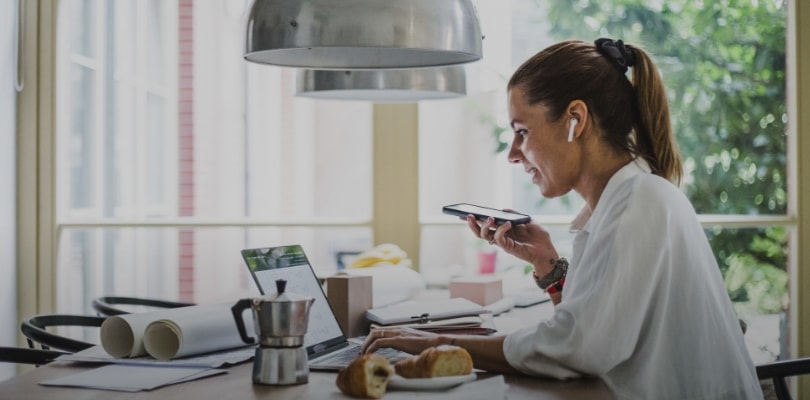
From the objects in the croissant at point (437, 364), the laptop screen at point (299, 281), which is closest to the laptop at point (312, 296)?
the laptop screen at point (299, 281)

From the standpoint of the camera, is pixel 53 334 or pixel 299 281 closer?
pixel 299 281

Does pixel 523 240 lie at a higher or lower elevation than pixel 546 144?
lower

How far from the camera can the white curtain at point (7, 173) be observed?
4285 millimetres

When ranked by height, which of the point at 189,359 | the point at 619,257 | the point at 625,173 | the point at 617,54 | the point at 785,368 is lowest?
Answer: the point at 785,368

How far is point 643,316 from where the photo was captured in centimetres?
189

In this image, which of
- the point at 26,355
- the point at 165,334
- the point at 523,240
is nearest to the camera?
→ the point at 165,334

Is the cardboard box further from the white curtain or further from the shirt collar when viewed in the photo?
the white curtain

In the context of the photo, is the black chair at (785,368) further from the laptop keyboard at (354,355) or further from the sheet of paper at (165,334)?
the sheet of paper at (165,334)

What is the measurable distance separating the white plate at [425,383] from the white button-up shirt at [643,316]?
174 millimetres

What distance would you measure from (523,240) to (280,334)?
1091 millimetres

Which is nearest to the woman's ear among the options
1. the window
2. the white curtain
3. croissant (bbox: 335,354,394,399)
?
croissant (bbox: 335,354,394,399)

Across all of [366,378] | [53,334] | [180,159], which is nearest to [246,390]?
[366,378]

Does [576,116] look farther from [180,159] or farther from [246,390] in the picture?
[180,159]

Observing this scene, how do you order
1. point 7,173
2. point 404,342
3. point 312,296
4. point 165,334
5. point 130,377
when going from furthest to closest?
point 7,173, point 312,296, point 165,334, point 404,342, point 130,377
